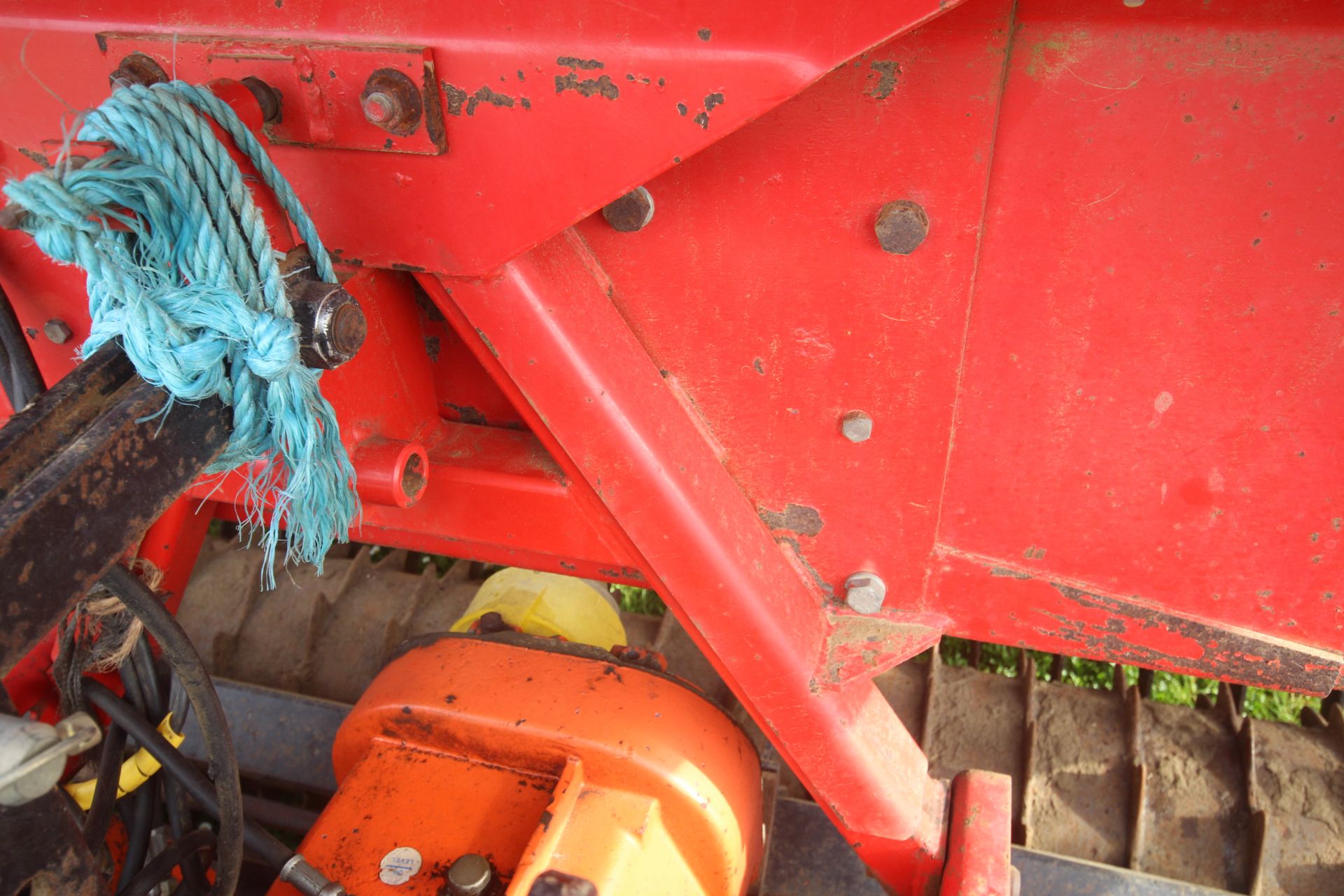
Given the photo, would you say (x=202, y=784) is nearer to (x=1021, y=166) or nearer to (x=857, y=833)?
(x=857, y=833)

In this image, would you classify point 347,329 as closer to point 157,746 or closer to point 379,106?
point 379,106

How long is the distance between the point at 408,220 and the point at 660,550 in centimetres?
52

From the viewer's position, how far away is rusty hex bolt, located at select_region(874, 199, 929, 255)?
3.22 ft

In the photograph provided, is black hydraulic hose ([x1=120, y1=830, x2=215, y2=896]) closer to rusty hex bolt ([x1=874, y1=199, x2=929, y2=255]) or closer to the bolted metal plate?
the bolted metal plate

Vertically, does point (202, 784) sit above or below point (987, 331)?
below

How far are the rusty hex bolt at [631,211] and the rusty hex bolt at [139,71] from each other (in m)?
0.51

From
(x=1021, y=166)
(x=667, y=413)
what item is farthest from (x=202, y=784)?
(x=1021, y=166)

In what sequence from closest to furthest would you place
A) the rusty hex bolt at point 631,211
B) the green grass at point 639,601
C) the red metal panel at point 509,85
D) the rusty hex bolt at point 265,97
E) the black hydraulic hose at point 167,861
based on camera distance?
the red metal panel at point 509,85 → the rusty hex bolt at point 265,97 → the rusty hex bolt at point 631,211 → the black hydraulic hose at point 167,861 → the green grass at point 639,601

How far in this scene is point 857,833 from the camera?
1328mm

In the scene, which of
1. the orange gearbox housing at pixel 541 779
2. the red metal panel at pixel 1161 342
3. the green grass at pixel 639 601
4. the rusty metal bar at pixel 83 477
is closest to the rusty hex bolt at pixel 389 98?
the rusty metal bar at pixel 83 477

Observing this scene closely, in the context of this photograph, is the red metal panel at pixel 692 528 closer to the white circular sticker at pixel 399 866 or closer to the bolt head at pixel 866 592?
the bolt head at pixel 866 592

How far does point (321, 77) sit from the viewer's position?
0.92m

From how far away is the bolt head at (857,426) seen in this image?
44.5 inches

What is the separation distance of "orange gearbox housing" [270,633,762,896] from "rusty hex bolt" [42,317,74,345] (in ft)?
2.25
